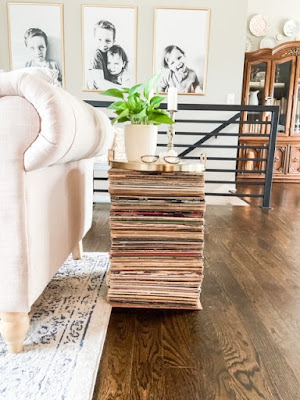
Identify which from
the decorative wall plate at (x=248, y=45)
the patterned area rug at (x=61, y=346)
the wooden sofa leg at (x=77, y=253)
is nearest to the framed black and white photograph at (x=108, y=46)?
the decorative wall plate at (x=248, y=45)

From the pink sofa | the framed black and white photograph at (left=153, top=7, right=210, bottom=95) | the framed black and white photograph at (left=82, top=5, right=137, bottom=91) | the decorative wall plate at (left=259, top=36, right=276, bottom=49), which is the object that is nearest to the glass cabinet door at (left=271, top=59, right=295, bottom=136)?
the decorative wall plate at (left=259, top=36, right=276, bottom=49)

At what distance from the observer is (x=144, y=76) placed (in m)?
3.81

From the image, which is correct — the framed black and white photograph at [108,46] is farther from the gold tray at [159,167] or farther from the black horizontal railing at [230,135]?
the gold tray at [159,167]

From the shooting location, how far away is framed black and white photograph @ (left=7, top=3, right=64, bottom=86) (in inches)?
145

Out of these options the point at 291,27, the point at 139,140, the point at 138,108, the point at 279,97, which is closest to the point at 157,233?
the point at 139,140

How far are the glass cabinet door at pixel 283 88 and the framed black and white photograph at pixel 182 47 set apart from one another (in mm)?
1416

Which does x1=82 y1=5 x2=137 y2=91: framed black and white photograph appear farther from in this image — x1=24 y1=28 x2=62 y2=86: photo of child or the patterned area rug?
the patterned area rug

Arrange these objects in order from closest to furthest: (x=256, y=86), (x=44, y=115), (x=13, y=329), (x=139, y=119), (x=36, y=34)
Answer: (x=44, y=115)
(x=13, y=329)
(x=139, y=119)
(x=36, y=34)
(x=256, y=86)

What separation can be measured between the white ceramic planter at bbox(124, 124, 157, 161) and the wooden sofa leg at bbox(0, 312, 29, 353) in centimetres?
65

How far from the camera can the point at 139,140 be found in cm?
120

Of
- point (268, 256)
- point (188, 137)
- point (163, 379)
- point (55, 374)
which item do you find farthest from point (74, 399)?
point (188, 137)

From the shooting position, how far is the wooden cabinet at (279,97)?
4500mm

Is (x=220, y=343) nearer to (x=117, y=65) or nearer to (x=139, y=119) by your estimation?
(x=139, y=119)

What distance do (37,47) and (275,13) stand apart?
3381mm
